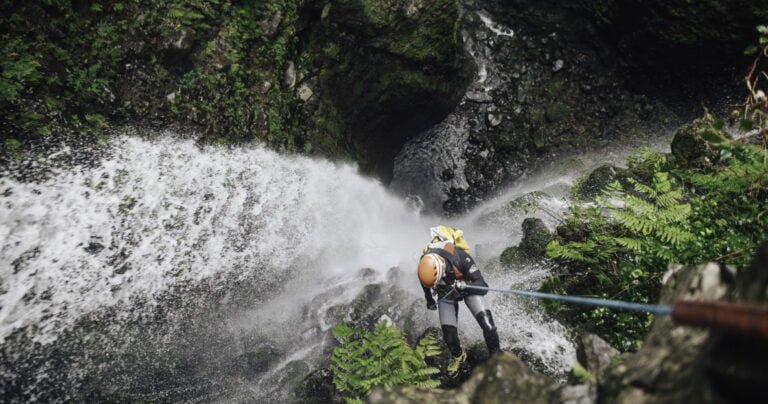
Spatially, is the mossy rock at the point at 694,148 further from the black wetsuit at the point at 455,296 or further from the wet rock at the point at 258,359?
the wet rock at the point at 258,359

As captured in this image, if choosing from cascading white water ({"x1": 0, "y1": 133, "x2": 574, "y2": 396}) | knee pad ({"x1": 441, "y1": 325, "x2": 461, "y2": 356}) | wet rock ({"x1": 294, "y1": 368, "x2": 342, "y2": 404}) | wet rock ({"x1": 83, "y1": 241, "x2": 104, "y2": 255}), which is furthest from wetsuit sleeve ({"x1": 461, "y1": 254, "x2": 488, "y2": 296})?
wet rock ({"x1": 83, "y1": 241, "x2": 104, "y2": 255})

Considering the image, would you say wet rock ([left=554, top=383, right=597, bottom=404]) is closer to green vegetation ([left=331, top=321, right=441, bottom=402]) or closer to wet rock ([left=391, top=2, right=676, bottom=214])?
green vegetation ([left=331, top=321, right=441, bottom=402])

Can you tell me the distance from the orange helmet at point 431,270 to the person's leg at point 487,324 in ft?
2.93

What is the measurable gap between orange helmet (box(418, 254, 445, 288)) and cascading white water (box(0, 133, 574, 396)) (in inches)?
74.1

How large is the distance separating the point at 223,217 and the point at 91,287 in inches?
94.5

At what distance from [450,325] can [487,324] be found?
0.57 metres

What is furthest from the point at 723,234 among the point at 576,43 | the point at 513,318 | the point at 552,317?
the point at 576,43

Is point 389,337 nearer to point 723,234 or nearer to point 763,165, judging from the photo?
point 723,234

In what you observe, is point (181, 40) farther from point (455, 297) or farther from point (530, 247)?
point (530, 247)

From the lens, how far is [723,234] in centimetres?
463

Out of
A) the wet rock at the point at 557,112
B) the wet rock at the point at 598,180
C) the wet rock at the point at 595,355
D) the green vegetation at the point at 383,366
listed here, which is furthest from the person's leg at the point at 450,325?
the wet rock at the point at 557,112

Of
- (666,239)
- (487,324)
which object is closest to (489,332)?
(487,324)

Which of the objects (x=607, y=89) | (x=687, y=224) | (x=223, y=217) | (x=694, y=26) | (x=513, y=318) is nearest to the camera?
(x=687, y=224)

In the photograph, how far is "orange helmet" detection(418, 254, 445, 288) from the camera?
18.2 feet
